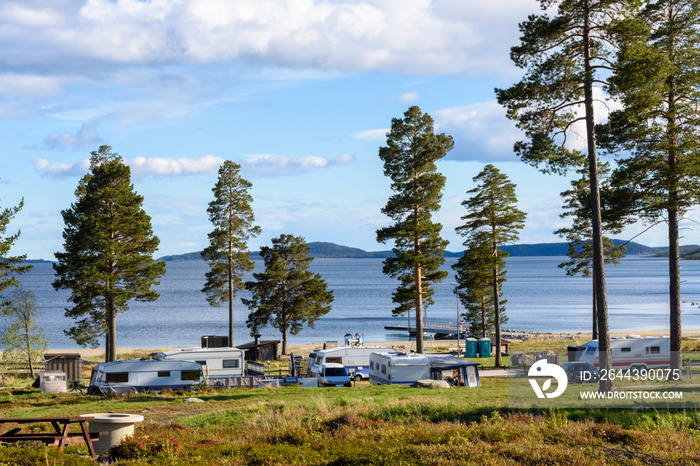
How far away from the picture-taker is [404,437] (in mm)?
12375

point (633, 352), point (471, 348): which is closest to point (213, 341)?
point (471, 348)

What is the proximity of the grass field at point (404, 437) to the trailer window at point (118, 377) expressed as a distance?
38.9 ft

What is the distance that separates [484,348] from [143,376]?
32035 millimetres

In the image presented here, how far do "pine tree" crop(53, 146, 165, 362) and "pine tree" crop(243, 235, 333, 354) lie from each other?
1343 centimetres

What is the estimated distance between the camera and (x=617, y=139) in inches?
956

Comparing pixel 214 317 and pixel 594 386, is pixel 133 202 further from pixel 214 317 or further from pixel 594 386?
pixel 214 317

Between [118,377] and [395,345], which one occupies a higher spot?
[118,377]

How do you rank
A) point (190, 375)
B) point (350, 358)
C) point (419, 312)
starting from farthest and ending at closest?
point (419, 312) → point (350, 358) → point (190, 375)

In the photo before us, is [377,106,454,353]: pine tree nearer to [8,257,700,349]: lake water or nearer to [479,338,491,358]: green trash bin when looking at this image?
[479,338,491,358]: green trash bin

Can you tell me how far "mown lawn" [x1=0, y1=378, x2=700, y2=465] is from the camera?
10.3 meters

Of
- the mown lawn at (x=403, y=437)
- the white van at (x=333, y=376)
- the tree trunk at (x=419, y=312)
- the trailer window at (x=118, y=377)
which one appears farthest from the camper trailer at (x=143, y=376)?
the tree trunk at (x=419, y=312)

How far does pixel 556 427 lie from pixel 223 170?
41754 mm

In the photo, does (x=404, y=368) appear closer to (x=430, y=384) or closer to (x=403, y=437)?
(x=430, y=384)

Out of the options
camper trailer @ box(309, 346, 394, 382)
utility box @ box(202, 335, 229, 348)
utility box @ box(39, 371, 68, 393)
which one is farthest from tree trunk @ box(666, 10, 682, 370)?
utility box @ box(202, 335, 229, 348)
